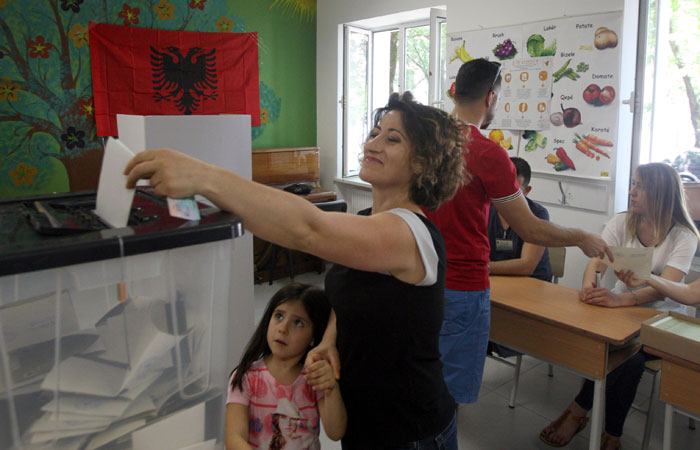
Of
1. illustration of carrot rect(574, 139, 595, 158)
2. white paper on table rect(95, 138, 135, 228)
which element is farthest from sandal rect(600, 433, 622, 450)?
white paper on table rect(95, 138, 135, 228)

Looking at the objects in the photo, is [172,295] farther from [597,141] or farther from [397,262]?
[597,141]

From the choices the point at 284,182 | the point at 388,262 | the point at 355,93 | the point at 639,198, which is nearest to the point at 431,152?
the point at 388,262

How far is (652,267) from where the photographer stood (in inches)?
98.3

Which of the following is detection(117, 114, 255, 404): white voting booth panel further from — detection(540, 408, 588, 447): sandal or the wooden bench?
the wooden bench

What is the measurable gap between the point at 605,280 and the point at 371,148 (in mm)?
2754

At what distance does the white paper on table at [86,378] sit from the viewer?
603 mm

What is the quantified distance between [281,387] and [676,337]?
4.24ft

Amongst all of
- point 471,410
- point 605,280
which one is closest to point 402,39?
point 605,280

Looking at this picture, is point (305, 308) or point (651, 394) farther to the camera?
point (651, 394)

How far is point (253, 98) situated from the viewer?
205 inches

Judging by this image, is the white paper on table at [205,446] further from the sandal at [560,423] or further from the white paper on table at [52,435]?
the sandal at [560,423]

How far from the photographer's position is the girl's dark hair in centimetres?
135

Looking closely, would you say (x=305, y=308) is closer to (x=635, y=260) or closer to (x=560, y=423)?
(x=635, y=260)

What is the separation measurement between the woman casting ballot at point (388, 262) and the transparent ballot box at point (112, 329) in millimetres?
95
